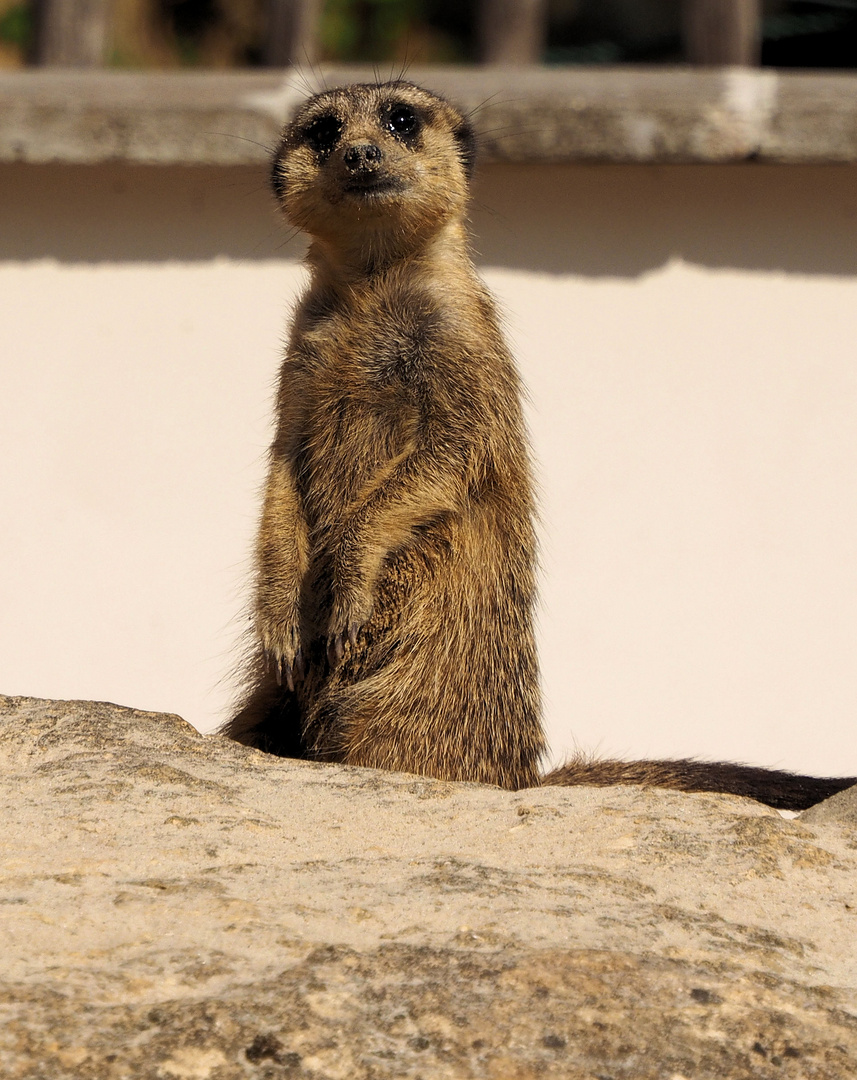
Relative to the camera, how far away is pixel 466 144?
3688 millimetres

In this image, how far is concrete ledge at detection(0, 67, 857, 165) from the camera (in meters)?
4.61

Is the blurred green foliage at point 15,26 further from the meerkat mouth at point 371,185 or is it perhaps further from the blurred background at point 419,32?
the meerkat mouth at point 371,185

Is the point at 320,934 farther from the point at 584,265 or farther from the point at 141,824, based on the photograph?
the point at 584,265

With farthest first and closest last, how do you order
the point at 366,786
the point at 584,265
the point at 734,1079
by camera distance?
the point at 584,265, the point at 366,786, the point at 734,1079

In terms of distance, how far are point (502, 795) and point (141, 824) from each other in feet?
2.24

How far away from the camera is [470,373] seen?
3.18 metres

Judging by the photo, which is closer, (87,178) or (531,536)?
(531,536)

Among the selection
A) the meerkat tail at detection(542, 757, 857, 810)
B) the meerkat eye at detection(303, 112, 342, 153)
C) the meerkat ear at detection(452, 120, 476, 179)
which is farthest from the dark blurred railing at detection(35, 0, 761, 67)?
the meerkat tail at detection(542, 757, 857, 810)

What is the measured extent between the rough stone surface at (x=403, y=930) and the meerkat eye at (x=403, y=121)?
164 cm

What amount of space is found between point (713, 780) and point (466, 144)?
5.53 ft

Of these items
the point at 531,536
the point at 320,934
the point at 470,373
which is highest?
the point at 470,373

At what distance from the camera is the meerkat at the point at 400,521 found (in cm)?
308

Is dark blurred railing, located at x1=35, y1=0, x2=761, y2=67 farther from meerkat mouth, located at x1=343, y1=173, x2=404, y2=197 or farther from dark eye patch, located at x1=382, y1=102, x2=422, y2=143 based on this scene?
meerkat mouth, located at x1=343, y1=173, x2=404, y2=197

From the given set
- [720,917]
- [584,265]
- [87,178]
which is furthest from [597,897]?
[87,178]
